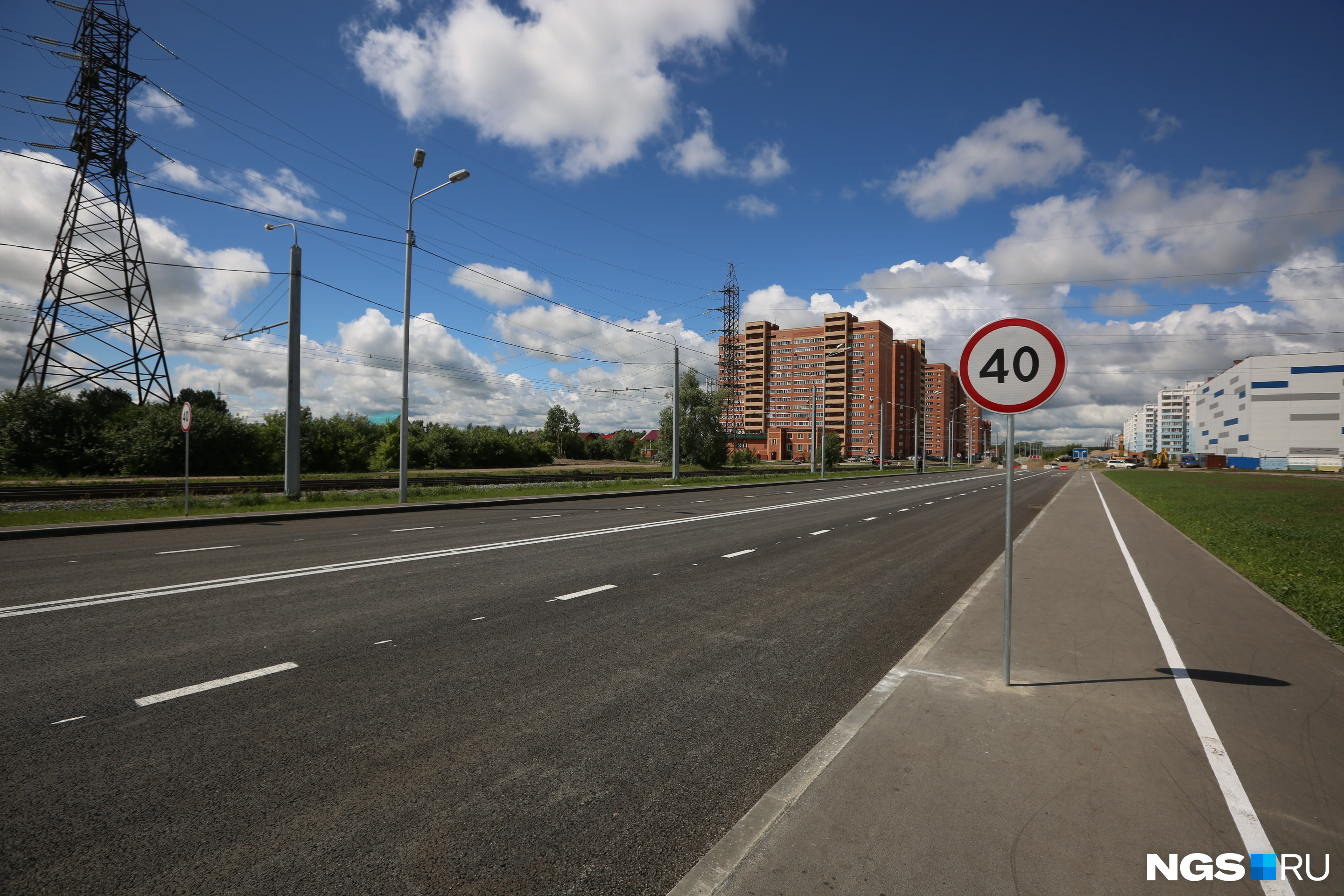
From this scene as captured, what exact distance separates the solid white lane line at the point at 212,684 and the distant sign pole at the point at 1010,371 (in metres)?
5.73

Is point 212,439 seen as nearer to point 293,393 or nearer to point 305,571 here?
point 293,393

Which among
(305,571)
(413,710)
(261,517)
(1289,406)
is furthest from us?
(1289,406)

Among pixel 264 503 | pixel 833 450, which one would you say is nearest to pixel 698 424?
pixel 264 503

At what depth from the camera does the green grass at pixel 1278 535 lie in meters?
7.93

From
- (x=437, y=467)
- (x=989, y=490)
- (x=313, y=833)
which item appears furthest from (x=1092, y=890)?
(x=437, y=467)

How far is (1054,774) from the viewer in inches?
129

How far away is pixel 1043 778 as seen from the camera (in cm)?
322

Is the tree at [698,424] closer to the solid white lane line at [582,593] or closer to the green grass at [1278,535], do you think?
the green grass at [1278,535]

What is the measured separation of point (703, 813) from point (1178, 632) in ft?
19.7

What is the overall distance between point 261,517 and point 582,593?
12.8 m

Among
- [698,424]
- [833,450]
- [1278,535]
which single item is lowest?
[1278,535]

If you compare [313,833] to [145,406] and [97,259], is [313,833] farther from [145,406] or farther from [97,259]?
[145,406]

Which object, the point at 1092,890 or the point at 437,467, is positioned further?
the point at 437,467

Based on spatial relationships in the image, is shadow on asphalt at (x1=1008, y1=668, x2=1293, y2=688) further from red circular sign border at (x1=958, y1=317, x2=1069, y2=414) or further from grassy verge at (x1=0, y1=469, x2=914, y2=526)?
grassy verge at (x1=0, y1=469, x2=914, y2=526)
